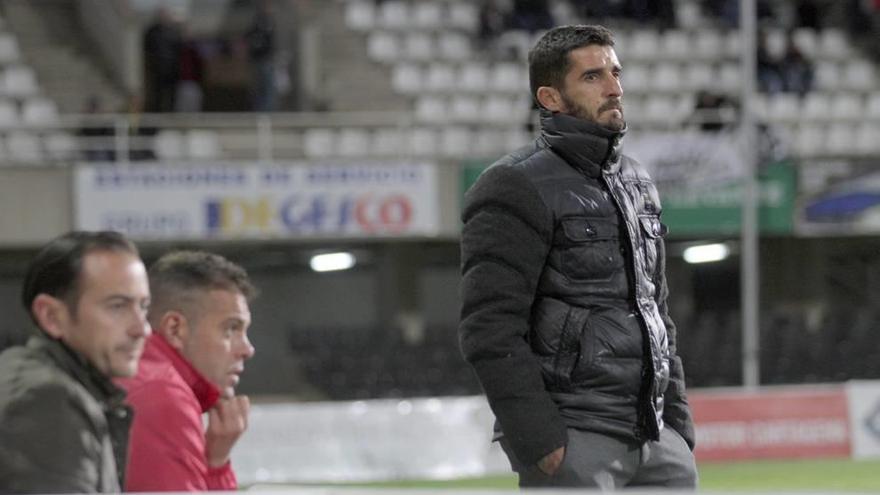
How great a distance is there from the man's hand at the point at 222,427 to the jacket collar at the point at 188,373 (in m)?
0.03

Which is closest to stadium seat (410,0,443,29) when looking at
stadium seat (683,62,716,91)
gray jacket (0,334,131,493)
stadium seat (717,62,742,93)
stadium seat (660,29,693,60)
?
stadium seat (660,29,693,60)

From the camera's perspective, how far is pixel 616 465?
435 centimetres

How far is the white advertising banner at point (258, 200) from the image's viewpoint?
1984 cm

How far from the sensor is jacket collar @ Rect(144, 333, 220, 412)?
4109 millimetres

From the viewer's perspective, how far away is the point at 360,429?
602 inches

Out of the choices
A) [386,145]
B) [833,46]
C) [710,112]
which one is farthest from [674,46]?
[386,145]

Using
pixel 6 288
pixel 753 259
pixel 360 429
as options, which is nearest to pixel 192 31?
pixel 6 288

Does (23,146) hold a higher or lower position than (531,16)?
lower

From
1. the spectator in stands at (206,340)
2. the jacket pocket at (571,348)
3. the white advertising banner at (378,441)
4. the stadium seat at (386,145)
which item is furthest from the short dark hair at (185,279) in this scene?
the stadium seat at (386,145)

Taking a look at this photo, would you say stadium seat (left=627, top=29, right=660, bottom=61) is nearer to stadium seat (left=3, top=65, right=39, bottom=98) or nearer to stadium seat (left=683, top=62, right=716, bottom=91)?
stadium seat (left=683, top=62, right=716, bottom=91)

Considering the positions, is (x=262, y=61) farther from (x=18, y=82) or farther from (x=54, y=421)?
(x=54, y=421)

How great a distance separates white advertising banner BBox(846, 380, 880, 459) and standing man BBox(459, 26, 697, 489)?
Answer: 12.3 metres

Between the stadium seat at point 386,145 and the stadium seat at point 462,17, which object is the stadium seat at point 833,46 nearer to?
the stadium seat at point 462,17

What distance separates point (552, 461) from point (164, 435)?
3.25ft
